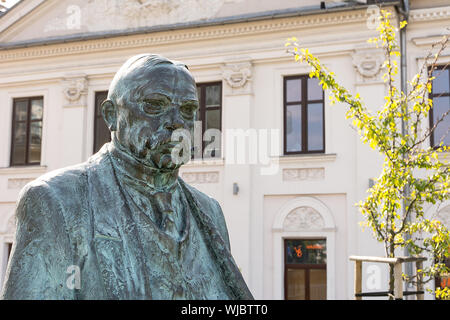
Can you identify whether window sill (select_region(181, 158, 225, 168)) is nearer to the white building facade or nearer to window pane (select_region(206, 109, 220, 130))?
the white building facade

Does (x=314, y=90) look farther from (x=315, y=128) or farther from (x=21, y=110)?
(x=21, y=110)

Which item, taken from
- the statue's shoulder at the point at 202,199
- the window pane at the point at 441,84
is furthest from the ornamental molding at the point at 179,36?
the statue's shoulder at the point at 202,199

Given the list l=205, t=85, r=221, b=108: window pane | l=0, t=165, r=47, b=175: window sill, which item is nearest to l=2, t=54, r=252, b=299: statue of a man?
l=205, t=85, r=221, b=108: window pane

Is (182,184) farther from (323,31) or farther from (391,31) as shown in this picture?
(323,31)

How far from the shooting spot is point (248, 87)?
14609mm

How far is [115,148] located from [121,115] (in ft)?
0.29

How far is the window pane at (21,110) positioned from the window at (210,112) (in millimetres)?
5087

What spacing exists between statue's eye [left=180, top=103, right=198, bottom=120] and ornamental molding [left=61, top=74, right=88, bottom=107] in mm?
14983

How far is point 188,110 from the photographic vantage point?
161cm

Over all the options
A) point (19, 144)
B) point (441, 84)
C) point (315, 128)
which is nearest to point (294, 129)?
point (315, 128)

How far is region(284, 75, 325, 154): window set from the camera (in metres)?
14.1

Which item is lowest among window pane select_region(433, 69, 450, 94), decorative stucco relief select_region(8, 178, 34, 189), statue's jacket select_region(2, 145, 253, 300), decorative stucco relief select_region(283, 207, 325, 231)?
statue's jacket select_region(2, 145, 253, 300)

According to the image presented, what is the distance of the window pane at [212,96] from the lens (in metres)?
15.0
